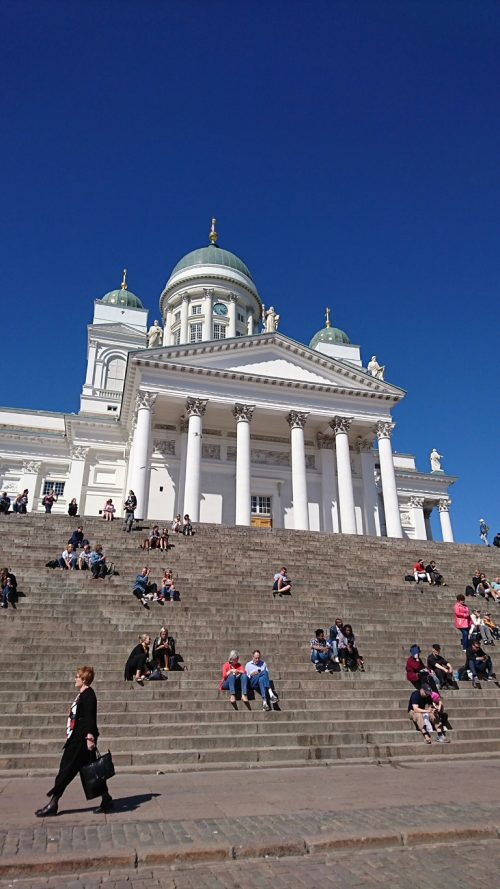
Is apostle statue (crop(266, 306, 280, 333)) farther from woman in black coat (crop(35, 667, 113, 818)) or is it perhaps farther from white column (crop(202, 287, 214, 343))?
woman in black coat (crop(35, 667, 113, 818))

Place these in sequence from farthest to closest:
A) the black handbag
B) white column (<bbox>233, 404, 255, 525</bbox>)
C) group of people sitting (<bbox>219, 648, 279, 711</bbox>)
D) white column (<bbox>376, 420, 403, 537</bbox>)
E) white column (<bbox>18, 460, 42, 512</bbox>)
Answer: white column (<bbox>18, 460, 42, 512</bbox>) < white column (<bbox>376, 420, 403, 537</bbox>) < white column (<bbox>233, 404, 255, 525</bbox>) < group of people sitting (<bbox>219, 648, 279, 711</bbox>) < the black handbag

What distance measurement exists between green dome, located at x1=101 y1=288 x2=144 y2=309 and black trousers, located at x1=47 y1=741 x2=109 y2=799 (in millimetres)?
51745

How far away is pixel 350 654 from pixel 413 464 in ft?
140

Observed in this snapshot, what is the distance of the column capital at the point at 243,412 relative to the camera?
32156 mm

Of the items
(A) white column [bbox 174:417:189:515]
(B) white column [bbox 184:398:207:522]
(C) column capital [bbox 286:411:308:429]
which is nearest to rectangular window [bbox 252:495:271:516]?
(A) white column [bbox 174:417:189:515]

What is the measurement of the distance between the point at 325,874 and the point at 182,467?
29.1 meters

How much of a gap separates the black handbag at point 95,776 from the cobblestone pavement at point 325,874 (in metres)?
1.39

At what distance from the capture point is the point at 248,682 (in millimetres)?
10930

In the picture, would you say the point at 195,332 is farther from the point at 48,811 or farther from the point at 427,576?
the point at 48,811

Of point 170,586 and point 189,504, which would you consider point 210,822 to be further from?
point 189,504

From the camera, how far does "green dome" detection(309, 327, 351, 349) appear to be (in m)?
57.0

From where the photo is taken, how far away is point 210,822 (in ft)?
18.2

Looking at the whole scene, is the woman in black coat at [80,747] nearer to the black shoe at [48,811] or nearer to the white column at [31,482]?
the black shoe at [48,811]

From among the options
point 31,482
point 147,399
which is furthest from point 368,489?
point 31,482
